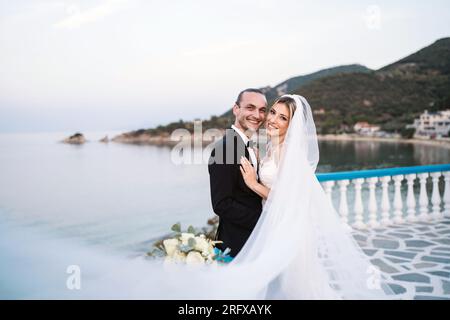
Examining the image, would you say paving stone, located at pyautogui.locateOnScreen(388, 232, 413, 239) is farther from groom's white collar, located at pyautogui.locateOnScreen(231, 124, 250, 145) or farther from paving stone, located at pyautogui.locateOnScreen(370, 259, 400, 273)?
groom's white collar, located at pyautogui.locateOnScreen(231, 124, 250, 145)

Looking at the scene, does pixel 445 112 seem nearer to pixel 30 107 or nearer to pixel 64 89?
pixel 64 89

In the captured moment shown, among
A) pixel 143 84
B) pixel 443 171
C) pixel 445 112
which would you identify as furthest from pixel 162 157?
pixel 443 171

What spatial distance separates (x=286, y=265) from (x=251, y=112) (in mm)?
950

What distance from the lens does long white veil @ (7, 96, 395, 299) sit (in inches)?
71.7

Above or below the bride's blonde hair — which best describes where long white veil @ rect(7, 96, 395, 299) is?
below

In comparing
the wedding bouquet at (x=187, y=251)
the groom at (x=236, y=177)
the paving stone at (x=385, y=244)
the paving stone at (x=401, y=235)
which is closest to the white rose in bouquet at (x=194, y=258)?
the wedding bouquet at (x=187, y=251)

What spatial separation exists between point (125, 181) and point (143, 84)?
14026 mm

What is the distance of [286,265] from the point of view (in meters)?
2.13

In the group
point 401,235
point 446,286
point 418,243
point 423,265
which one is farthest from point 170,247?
point 401,235

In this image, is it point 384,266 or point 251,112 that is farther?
point 384,266

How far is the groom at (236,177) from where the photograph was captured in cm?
234

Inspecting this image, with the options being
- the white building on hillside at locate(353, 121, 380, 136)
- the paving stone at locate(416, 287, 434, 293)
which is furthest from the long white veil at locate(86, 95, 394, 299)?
the white building on hillside at locate(353, 121, 380, 136)

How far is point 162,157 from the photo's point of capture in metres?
63.1

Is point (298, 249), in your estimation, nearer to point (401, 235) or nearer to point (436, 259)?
point (436, 259)
